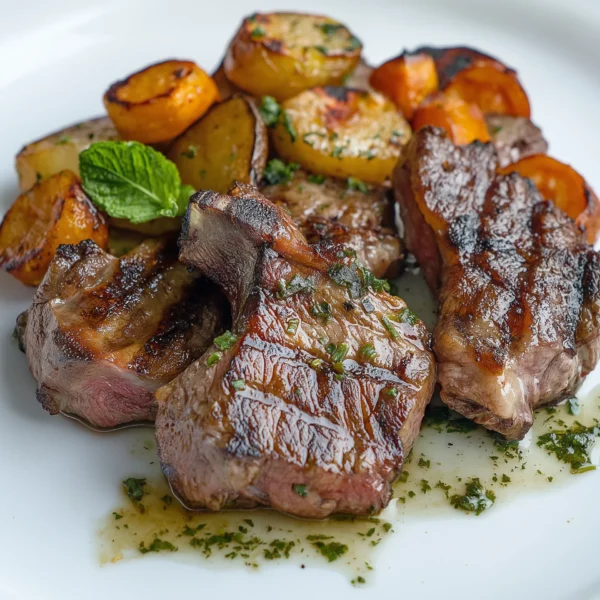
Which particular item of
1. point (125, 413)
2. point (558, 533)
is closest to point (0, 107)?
point (125, 413)

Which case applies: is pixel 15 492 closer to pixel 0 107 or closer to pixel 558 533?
pixel 558 533

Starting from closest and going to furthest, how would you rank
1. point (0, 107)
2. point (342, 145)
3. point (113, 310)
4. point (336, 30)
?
1. point (113, 310)
2. point (342, 145)
3. point (336, 30)
4. point (0, 107)

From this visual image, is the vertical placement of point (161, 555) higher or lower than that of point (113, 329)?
lower

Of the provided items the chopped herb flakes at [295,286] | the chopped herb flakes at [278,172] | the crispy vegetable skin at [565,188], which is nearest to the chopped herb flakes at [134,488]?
the chopped herb flakes at [295,286]

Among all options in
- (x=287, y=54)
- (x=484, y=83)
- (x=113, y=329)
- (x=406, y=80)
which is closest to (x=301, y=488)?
(x=113, y=329)

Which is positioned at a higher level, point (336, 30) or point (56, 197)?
point (336, 30)

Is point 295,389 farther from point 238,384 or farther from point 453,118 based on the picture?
point 453,118
